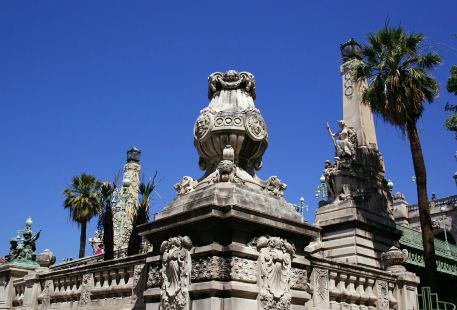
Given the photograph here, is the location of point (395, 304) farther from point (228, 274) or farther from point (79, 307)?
point (79, 307)

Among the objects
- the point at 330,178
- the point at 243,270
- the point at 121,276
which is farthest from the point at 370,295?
the point at 330,178

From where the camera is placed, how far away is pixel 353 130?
25.5m

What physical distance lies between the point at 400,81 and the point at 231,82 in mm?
14176

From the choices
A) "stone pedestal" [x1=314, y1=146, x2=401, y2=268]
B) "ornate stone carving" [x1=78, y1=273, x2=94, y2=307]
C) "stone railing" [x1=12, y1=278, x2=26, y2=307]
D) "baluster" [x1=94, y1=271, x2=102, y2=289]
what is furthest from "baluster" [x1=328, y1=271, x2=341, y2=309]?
"stone pedestal" [x1=314, y1=146, x2=401, y2=268]

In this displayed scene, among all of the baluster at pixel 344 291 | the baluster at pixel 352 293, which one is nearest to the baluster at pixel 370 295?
the baluster at pixel 352 293

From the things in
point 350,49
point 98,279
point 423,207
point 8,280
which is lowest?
point 98,279

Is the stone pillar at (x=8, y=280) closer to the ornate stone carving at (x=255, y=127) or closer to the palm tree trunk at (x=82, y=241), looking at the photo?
the ornate stone carving at (x=255, y=127)

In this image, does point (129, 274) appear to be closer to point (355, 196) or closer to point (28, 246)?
point (28, 246)

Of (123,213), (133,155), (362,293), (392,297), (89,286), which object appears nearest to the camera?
(362,293)

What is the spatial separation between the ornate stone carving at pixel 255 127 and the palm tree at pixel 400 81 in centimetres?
1257

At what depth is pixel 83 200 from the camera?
140 feet

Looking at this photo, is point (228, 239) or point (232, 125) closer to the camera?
→ point (228, 239)

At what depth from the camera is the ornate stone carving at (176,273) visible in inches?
279

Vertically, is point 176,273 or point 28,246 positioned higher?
point 28,246
